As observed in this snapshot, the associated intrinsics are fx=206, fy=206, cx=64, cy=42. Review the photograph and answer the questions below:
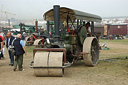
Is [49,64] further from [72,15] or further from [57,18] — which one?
[72,15]

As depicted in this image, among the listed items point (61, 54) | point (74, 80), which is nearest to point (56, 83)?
point (74, 80)

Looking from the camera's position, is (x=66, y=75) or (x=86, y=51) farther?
(x=86, y=51)

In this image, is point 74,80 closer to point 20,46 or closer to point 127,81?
point 127,81

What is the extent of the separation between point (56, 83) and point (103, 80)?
120 cm

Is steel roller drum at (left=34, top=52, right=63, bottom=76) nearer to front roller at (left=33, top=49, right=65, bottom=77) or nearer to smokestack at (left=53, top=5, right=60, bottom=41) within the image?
front roller at (left=33, top=49, right=65, bottom=77)

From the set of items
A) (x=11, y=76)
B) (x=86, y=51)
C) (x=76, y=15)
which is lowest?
(x=11, y=76)

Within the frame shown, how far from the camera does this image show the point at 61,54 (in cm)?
554

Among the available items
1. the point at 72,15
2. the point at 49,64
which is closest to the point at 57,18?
the point at 72,15

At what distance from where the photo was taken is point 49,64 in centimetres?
541

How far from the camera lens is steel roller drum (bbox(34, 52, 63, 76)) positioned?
5.39 meters

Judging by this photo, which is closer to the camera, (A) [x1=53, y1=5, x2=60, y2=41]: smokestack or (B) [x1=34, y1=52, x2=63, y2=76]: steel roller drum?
(B) [x1=34, y1=52, x2=63, y2=76]: steel roller drum

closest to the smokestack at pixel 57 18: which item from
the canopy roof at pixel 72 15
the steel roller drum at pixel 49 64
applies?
the canopy roof at pixel 72 15

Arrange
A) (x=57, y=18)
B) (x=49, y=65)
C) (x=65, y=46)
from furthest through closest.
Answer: (x=65, y=46)
(x=57, y=18)
(x=49, y=65)

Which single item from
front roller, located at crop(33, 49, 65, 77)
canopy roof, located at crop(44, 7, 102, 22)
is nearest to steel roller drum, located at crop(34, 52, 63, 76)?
front roller, located at crop(33, 49, 65, 77)
